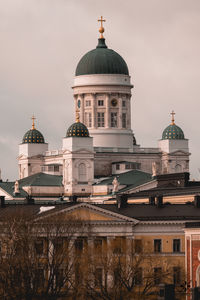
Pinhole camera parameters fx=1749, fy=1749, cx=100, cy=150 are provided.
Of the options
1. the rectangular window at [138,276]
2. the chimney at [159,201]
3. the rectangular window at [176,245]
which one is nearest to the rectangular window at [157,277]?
the rectangular window at [138,276]

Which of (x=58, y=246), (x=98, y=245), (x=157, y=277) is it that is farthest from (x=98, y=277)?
(x=98, y=245)

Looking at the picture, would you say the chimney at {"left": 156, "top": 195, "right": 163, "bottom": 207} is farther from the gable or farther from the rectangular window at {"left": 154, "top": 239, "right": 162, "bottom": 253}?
the rectangular window at {"left": 154, "top": 239, "right": 162, "bottom": 253}

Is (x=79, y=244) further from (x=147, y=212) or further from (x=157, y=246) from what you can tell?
(x=147, y=212)

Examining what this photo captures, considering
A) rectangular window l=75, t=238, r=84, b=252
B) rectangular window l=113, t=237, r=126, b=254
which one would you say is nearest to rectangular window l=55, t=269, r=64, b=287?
rectangular window l=113, t=237, r=126, b=254

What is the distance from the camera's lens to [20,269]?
132 m

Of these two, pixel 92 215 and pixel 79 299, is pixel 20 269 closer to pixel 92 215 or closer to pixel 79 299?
pixel 79 299

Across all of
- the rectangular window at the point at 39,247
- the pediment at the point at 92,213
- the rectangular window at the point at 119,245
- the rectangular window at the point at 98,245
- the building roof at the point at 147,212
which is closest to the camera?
the rectangular window at the point at 39,247

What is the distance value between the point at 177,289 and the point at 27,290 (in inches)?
531

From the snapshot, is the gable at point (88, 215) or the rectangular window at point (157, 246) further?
the gable at point (88, 215)

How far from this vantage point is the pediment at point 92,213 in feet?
499

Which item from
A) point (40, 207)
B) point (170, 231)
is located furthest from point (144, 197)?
point (170, 231)

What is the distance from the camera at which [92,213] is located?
15300 centimetres

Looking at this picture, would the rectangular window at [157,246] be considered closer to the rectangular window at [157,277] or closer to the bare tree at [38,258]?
the bare tree at [38,258]

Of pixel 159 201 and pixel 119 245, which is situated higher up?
pixel 159 201
